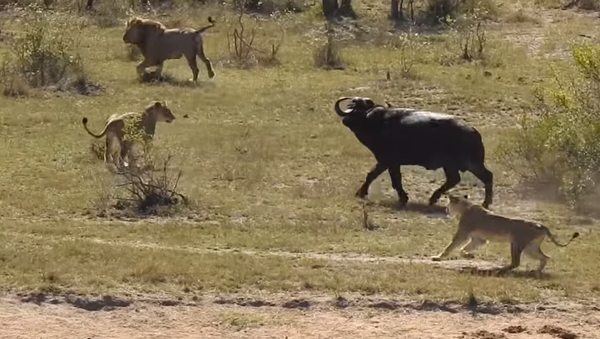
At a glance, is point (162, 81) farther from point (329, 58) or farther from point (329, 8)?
point (329, 8)

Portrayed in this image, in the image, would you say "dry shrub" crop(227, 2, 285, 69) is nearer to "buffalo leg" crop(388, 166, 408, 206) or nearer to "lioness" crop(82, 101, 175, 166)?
"lioness" crop(82, 101, 175, 166)

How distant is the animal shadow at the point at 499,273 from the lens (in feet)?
39.8

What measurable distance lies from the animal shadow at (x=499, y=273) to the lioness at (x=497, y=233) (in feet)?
0.16

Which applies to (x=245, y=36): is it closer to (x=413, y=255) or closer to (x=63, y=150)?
(x=63, y=150)

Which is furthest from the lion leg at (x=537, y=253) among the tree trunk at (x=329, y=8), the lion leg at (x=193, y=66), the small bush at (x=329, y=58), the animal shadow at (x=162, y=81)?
the tree trunk at (x=329, y=8)

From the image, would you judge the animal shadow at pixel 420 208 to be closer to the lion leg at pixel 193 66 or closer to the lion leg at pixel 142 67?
the lion leg at pixel 193 66

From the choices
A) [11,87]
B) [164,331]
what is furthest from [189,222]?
[11,87]

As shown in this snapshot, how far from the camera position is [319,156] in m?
18.2

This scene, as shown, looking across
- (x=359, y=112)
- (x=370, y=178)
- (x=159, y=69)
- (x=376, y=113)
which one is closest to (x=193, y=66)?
(x=159, y=69)

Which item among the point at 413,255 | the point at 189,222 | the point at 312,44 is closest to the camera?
the point at 413,255

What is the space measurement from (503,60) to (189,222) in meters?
13.7

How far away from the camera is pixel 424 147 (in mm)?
15930

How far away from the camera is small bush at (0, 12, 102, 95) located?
22.5 meters

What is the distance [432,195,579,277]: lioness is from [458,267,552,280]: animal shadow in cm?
5
